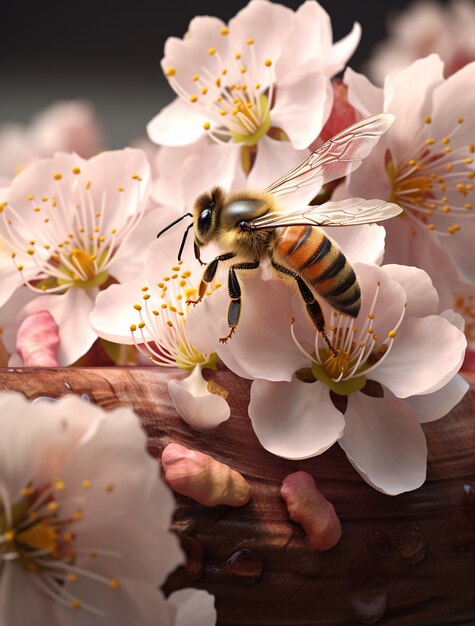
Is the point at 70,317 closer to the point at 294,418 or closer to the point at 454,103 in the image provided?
the point at 294,418

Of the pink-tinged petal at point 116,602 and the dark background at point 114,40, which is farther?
the dark background at point 114,40

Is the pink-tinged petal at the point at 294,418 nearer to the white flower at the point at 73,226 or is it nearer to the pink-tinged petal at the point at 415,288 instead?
the pink-tinged petal at the point at 415,288

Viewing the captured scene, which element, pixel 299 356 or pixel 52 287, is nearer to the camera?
pixel 299 356

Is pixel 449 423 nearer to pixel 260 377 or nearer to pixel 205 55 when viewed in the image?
pixel 260 377

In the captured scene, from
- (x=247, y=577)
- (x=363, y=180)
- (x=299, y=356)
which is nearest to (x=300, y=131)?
(x=363, y=180)

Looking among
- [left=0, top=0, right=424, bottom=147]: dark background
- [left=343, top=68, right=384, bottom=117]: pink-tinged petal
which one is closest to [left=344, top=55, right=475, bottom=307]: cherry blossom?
[left=343, top=68, right=384, bottom=117]: pink-tinged petal

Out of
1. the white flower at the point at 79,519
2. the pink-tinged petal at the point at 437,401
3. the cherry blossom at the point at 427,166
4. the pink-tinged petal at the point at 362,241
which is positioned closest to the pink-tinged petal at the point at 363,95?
the cherry blossom at the point at 427,166

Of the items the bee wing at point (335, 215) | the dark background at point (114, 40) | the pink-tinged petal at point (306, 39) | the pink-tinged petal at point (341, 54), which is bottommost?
the dark background at point (114, 40)
